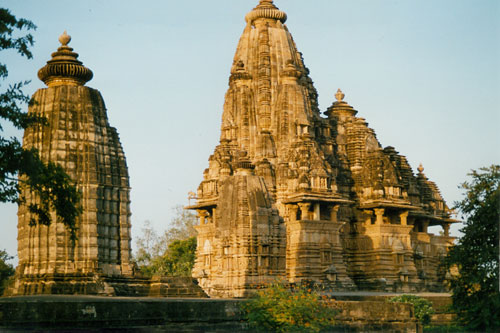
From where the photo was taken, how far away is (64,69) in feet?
94.4

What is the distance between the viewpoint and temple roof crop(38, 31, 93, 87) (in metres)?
28.7

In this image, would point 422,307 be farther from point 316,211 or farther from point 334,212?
point 334,212

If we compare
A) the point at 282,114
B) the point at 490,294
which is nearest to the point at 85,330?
the point at 490,294

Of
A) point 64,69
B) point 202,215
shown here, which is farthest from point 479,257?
point 202,215

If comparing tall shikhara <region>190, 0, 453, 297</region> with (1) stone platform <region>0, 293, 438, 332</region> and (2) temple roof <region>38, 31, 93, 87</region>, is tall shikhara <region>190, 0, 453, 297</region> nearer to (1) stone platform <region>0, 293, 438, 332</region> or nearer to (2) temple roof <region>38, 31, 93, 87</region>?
(2) temple roof <region>38, 31, 93, 87</region>

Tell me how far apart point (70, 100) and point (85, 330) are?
11.3 metres

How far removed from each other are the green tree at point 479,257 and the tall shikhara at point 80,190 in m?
11.5

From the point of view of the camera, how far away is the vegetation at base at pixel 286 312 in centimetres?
2191

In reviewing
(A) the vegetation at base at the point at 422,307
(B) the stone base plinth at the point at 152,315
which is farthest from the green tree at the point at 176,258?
(B) the stone base plinth at the point at 152,315

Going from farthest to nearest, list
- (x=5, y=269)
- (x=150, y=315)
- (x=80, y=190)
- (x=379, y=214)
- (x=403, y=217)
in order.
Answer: (x=403, y=217)
(x=379, y=214)
(x=5, y=269)
(x=80, y=190)
(x=150, y=315)

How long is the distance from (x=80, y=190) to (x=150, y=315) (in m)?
8.13

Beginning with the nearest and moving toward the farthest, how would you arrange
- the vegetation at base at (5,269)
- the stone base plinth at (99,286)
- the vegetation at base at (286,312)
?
the vegetation at base at (286,312)
the stone base plinth at (99,286)
the vegetation at base at (5,269)

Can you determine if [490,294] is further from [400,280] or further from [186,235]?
[186,235]

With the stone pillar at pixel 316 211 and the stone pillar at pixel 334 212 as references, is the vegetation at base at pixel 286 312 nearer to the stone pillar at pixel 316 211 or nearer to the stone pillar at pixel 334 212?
the stone pillar at pixel 316 211
